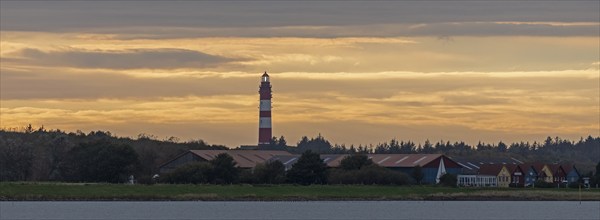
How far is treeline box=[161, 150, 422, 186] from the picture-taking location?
124438 millimetres

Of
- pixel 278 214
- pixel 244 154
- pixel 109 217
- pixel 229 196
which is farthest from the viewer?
pixel 244 154

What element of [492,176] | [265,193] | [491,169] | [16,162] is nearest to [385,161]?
[492,176]

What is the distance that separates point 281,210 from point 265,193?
19579 millimetres

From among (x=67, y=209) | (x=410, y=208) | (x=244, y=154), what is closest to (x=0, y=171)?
(x=244, y=154)

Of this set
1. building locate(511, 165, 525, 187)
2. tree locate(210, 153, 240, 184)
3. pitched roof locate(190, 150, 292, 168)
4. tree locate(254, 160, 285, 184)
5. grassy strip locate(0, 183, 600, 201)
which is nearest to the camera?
grassy strip locate(0, 183, 600, 201)

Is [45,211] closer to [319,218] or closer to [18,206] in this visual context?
[18,206]

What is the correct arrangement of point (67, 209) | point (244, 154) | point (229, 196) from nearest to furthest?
point (67, 209) → point (229, 196) → point (244, 154)

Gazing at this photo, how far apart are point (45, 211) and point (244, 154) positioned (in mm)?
56724

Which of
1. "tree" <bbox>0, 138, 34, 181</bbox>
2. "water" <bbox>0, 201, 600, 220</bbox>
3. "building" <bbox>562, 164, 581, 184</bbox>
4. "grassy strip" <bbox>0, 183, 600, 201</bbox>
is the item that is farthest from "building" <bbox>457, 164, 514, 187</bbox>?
"tree" <bbox>0, 138, 34, 181</bbox>

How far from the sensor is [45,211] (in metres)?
93.4

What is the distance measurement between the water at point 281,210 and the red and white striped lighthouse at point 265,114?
42525mm

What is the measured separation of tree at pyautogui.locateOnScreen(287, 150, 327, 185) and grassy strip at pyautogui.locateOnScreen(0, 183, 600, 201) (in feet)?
11.9

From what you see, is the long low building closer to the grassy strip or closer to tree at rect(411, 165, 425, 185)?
tree at rect(411, 165, 425, 185)

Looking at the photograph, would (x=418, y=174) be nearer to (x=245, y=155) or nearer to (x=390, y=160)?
(x=390, y=160)
